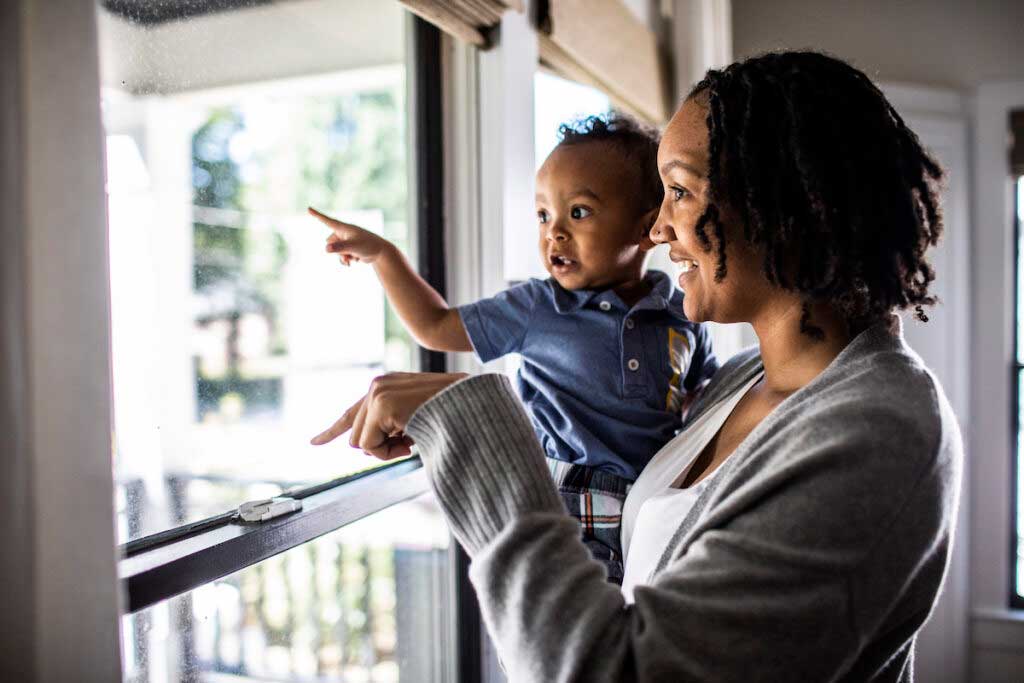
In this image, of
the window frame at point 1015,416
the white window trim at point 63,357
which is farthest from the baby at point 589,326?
the window frame at point 1015,416

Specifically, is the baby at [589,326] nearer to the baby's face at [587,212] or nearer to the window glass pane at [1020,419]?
the baby's face at [587,212]

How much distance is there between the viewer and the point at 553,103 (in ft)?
5.54

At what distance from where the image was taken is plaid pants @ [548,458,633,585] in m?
1.01

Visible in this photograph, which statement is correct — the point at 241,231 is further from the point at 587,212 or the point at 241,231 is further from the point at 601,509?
the point at 601,509

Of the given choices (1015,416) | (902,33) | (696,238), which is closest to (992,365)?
(1015,416)

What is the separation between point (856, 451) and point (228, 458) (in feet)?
3.46

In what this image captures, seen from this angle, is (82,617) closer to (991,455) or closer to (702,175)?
(702,175)

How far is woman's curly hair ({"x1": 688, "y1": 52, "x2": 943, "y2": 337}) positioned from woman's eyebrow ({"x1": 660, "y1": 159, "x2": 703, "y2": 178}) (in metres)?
0.03

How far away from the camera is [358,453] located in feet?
4.06

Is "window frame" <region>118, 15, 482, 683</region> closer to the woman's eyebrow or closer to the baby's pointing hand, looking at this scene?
the baby's pointing hand

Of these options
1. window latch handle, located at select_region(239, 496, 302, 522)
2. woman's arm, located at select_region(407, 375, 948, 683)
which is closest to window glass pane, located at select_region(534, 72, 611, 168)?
window latch handle, located at select_region(239, 496, 302, 522)

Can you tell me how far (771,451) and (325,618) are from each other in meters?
1.85

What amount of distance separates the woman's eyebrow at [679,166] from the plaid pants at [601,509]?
0.43 meters

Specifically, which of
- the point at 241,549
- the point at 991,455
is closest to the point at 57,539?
the point at 241,549
